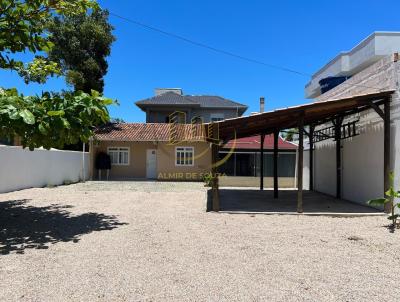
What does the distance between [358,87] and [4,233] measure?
1097 cm

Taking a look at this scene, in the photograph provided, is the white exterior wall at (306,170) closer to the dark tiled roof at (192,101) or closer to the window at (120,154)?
the dark tiled roof at (192,101)

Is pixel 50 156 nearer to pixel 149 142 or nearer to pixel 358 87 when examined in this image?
pixel 149 142

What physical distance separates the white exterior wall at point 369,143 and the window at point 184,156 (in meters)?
10.4

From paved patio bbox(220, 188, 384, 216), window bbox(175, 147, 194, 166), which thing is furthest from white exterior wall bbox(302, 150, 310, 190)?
window bbox(175, 147, 194, 166)

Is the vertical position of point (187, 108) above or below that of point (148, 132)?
above

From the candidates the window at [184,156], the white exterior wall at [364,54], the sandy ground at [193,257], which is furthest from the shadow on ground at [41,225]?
the white exterior wall at [364,54]

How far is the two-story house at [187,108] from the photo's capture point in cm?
2977

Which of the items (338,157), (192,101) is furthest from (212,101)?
(338,157)

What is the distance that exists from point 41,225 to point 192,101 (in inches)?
904

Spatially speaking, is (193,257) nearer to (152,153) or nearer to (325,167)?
(325,167)

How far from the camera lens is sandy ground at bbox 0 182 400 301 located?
4.37 meters

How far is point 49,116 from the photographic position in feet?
22.2

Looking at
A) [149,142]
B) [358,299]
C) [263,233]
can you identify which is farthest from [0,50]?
[149,142]

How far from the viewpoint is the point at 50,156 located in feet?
A: 61.5
